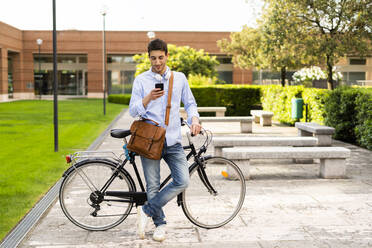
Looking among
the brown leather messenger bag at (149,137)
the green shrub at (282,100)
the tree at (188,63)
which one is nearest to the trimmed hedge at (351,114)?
the green shrub at (282,100)

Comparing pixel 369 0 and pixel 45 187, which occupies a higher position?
pixel 369 0

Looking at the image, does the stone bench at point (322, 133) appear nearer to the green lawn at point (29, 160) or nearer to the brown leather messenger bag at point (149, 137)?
the green lawn at point (29, 160)

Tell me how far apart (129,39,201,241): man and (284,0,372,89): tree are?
1153 cm

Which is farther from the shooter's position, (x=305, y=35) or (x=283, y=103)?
(x=283, y=103)

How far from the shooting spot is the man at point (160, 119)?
4263 millimetres

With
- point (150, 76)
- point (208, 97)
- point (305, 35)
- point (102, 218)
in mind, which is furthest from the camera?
point (208, 97)

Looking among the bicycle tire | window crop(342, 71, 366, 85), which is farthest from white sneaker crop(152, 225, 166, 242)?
window crop(342, 71, 366, 85)

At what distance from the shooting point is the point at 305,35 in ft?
52.4

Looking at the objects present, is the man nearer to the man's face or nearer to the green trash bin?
the man's face

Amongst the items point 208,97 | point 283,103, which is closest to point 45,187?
point 283,103

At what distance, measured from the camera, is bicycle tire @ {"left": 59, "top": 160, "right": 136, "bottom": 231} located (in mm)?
4707

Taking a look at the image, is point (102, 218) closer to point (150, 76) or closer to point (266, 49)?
point (150, 76)

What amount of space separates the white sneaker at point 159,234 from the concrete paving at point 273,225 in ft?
0.16

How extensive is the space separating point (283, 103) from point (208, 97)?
581 cm
